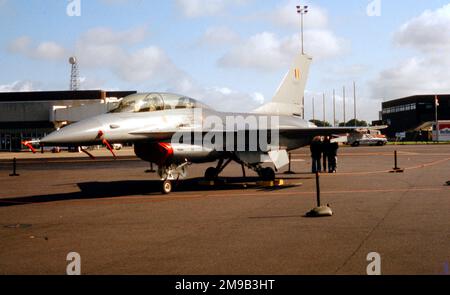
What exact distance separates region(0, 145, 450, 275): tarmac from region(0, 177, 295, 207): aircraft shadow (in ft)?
0.28

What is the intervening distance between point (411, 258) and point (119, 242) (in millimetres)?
5111

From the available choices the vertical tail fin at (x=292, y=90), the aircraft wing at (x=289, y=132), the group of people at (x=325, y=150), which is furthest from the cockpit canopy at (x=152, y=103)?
the group of people at (x=325, y=150)

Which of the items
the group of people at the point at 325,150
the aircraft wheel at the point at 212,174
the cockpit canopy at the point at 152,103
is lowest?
the aircraft wheel at the point at 212,174

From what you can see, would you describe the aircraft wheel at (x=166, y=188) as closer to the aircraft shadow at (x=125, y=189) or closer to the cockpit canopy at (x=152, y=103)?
the aircraft shadow at (x=125, y=189)

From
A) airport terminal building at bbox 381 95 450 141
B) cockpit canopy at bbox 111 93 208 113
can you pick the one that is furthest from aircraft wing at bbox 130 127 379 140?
airport terminal building at bbox 381 95 450 141

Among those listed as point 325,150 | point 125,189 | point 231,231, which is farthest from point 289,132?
point 231,231

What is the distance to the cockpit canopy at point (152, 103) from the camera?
1609cm

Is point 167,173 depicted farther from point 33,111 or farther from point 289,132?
point 33,111

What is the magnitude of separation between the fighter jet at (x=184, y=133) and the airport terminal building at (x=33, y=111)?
61479 millimetres

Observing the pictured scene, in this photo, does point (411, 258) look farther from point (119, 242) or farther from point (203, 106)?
point (203, 106)

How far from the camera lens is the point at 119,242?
9102 millimetres

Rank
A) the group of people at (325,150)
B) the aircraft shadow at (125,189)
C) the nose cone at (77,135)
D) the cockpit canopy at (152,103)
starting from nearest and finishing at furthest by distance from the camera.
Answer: the nose cone at (77,135), the cockpit canopy at (152,103), the aircraft shadow at (125,189), the group of people at (325,150)

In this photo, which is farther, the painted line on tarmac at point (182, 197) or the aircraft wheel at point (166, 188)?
the aircraft wheel at point (166, 188)
